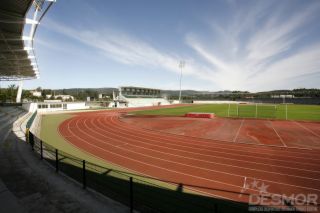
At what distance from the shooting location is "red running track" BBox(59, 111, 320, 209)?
9.12m

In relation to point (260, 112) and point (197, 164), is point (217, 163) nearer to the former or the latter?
point (197, 164)

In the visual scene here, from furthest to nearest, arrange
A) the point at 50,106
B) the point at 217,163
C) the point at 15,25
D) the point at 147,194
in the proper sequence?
the point at 50,106, the point at 15,25, the point at 217,163, the point at 147,194

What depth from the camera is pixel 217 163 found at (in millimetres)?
12273

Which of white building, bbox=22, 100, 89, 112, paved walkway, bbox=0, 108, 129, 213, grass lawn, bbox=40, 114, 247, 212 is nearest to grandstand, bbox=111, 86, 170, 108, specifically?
white building, bbox=22, 100, 89, 112

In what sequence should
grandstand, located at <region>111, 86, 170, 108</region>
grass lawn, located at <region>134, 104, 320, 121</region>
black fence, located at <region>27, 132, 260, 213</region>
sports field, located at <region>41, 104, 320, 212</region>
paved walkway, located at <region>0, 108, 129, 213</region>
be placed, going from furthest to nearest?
grandstand, located at <region>111, 86, 170, 108</region>
grass lawn, located at <region>134, 104, 320, 121</region>
sports field, located at <region>41, 104, 320, 212</region>
black fence, located at <region>27, 132, 260, 213</region>
paved walkway, located at <region>0, 108, 129, 213</region>

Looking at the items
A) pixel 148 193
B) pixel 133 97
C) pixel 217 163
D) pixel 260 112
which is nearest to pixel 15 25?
pixel 148 193

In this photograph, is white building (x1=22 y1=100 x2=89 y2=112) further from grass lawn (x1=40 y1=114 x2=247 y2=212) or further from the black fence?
the black fence

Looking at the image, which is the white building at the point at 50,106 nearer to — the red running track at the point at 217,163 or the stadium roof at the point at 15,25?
the stadium roof at the point at 15,25

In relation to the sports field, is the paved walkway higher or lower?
higher

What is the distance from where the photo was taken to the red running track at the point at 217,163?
29.9 feet

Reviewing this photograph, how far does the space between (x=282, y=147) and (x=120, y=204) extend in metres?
14.5

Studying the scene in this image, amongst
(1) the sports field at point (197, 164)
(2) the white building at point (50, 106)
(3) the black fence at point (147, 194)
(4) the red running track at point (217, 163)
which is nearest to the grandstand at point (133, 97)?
(2) the white building at point (50, 106)

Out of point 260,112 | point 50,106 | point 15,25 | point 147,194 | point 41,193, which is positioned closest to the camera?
point 41,193

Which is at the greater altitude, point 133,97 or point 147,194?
point 133,97
